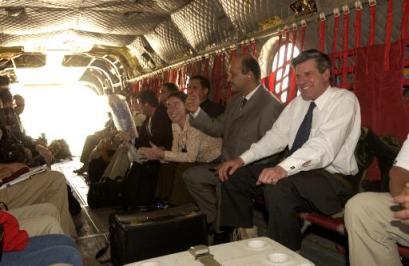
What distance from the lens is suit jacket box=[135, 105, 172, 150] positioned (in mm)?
4844

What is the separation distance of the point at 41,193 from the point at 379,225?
2676 millimetres

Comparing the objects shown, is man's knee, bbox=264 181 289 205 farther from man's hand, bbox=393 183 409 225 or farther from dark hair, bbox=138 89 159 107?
dark hair, bbox=138 89 159 107

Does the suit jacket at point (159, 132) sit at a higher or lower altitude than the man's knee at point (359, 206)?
higher

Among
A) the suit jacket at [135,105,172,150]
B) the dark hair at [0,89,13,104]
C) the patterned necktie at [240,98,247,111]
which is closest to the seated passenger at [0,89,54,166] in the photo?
the dark hair at [0,89,13,104]

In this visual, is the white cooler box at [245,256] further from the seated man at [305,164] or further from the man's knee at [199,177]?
the man's knee at [199,177]

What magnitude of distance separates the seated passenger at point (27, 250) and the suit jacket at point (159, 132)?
2.79 metres

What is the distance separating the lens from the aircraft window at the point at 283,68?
173 inches

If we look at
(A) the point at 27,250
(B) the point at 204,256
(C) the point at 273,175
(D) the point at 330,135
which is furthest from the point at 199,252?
(D) the point at 330,135

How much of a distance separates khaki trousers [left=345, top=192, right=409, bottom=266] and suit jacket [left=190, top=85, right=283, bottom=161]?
149 cm

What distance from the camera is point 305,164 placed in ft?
8.74

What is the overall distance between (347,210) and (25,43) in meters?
7.97

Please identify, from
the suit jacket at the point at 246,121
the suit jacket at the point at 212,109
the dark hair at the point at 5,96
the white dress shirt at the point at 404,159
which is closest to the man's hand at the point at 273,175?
the white dress shirt at the point at 404,159

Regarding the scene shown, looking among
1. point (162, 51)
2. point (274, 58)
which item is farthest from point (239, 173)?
point (162, 51)

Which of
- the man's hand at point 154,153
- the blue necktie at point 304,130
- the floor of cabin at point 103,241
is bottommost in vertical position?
the floor of cabin at point 103,241
